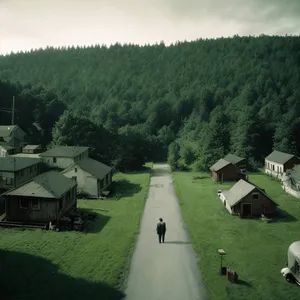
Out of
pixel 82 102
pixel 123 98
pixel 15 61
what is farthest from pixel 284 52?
pixel 15 61

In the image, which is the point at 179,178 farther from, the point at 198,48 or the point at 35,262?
the point at 198,48

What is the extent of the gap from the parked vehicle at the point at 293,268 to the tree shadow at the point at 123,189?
26057mm

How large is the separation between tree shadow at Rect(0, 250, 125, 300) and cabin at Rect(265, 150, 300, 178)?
51.7m

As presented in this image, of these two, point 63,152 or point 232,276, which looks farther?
point 63,152

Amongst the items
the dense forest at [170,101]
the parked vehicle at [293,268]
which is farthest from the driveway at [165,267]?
the dense forest at [170,101]

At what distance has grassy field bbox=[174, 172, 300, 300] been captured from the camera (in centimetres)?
1758

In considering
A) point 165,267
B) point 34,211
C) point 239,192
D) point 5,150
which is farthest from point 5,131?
point 165,267

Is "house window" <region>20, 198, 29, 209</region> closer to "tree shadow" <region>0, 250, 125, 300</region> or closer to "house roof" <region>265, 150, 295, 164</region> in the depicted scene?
"tree shadow" <region>0, 250, 125, 300</region>

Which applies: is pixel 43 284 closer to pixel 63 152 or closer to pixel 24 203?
pixel 24 203

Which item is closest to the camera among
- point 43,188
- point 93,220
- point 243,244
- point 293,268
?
point 293,268

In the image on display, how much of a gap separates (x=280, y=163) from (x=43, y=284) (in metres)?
54.6

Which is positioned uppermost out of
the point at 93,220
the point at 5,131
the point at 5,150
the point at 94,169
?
the point at 5,131

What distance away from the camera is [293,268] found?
62.5 feet

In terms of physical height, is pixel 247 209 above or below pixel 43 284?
above
